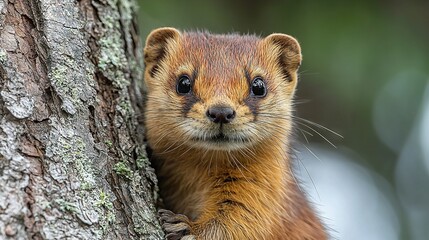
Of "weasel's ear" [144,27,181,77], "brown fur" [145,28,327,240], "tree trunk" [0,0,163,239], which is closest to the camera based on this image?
"tree trunk" [0,0,163,239]

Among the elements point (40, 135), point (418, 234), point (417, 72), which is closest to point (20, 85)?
point (40, 135)

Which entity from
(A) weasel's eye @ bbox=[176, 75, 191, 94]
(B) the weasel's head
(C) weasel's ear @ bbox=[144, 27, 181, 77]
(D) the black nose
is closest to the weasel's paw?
(B) the weasel's head

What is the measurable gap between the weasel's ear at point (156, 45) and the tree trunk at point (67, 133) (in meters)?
0.66

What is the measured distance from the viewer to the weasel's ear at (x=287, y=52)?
6176 mm

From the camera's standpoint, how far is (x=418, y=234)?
9.07 meters

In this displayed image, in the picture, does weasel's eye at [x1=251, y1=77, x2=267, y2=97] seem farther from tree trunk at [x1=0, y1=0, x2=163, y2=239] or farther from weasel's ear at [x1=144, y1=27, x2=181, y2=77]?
tree trunk at [x1=0, y1=0, x2=163, y2=239]

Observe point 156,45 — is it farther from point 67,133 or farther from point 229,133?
point 67,133

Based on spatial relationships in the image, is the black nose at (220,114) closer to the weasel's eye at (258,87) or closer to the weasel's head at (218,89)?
the weasel's head at (218,89)

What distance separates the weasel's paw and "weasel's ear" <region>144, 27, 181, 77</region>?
1.54m

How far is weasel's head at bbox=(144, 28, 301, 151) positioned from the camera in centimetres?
527

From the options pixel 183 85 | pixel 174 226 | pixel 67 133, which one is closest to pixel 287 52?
pixel 183 85

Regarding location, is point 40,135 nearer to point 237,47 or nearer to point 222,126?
point 222,126

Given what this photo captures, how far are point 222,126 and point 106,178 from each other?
3.20ft

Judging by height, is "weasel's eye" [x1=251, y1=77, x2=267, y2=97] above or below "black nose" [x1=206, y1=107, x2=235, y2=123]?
above
